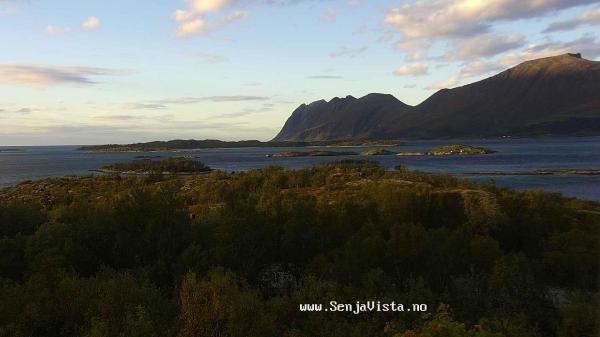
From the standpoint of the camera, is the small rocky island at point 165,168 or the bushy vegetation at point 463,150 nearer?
the small rocky island at point 165,168

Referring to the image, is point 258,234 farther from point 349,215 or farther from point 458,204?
point 458,204

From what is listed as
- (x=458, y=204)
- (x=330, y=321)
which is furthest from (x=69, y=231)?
(x=458, y=204)

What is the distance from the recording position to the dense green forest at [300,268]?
11.4 metres

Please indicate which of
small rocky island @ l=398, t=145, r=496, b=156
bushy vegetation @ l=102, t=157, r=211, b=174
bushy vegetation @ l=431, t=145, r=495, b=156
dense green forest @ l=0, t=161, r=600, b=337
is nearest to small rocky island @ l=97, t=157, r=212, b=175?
bushy vegetation @ l=102, t=157, r=211, b=174

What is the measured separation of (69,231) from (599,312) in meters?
18.4

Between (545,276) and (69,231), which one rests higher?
(69,231)

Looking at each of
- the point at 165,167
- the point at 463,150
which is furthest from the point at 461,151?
the point at 165,167

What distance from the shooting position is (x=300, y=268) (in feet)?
63.5

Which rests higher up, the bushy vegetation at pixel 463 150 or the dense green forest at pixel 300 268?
the dense green forest at pixel 300 268

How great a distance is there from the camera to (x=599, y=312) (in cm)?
1205

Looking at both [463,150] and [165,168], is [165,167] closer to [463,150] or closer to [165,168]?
[165,168]

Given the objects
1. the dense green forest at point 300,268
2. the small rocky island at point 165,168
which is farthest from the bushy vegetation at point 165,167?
the dense green forest at point 300,268

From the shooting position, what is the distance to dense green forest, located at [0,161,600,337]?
37.5ft

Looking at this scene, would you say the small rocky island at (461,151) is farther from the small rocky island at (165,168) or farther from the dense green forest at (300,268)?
the dense green forest at (300,268)
